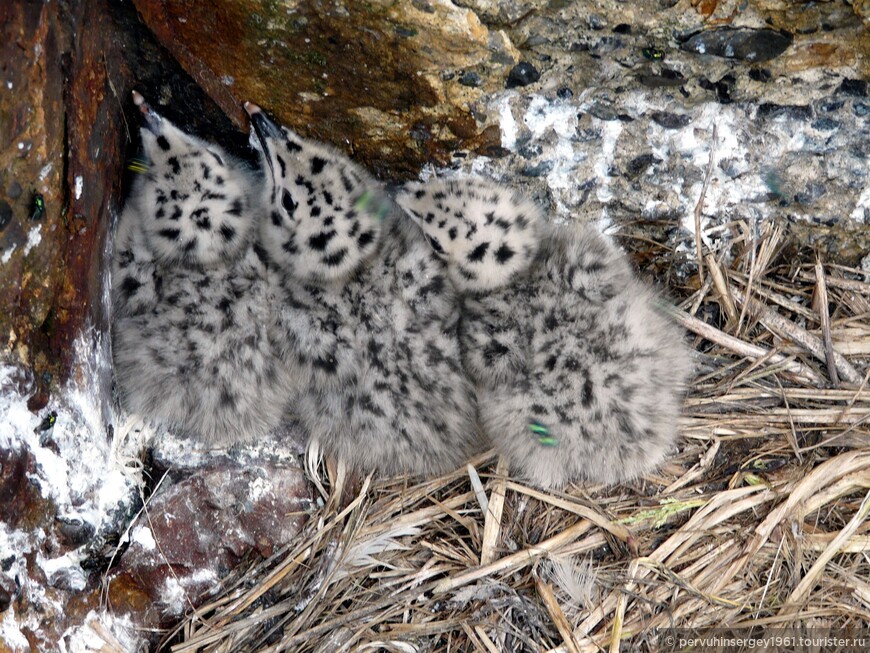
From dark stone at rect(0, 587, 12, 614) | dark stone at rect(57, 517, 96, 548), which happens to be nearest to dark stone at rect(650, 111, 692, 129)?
dark stone at rect(57, 517, 96, 548)

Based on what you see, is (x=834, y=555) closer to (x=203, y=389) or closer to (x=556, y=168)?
(x=556, y=168)

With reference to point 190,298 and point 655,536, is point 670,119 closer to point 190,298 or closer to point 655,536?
point 655,536

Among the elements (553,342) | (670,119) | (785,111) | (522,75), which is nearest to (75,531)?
(553,342)

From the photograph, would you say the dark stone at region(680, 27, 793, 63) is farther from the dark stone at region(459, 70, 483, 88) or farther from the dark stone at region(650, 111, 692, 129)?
the dark stone at region(459, 70, 483, 88)

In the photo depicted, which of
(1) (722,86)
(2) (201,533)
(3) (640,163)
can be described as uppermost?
(1) (722,86)

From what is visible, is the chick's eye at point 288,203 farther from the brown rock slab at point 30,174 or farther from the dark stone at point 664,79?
the dark stone at point 664,79

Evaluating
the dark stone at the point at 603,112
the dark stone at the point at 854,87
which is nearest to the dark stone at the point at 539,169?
the dark stone at the point at 603,112
